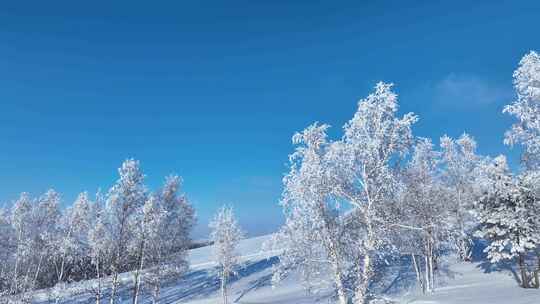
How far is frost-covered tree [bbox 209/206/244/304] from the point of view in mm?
42250

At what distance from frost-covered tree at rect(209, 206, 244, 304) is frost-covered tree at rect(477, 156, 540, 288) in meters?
25.2

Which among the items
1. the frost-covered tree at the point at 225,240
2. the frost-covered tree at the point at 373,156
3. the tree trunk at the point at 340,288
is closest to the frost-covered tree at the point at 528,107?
the frost-covered tree at the point at 373,156

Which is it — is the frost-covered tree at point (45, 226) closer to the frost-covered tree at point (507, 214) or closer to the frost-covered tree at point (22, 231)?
the frost-covered tree at point (22, 231)

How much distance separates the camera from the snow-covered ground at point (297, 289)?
87.8ft

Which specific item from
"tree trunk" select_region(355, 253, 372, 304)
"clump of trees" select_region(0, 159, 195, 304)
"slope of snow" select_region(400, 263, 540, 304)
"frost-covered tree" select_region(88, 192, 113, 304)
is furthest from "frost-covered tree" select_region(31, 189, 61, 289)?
"slope of snow" select_region(400, 263, 540, 304)

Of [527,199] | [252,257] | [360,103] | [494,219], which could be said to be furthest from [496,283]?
[252,257]

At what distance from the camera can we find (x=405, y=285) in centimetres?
4131

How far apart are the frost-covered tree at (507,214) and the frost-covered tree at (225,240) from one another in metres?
25.2

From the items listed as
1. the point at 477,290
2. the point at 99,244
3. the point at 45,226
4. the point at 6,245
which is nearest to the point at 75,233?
the point at 45,226

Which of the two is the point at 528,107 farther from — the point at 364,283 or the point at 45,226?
the point at 45,226

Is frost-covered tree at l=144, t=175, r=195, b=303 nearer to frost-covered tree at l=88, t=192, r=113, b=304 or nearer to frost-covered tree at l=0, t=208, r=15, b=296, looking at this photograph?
frost-covered tree at l=88, t=192, r=113, b=304

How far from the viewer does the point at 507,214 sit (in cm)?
3272

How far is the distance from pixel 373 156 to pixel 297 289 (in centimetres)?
3527

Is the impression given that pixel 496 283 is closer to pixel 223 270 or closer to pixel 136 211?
pixel 223 270
